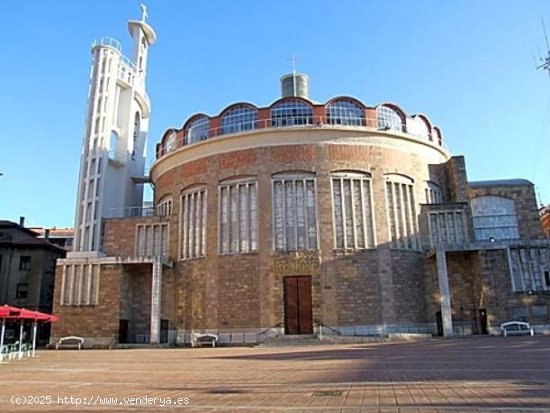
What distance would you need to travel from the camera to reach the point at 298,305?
27.0 m

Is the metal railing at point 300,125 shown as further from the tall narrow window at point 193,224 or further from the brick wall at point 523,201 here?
the brick wall at point 523,201

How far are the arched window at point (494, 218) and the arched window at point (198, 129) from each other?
1856 cm

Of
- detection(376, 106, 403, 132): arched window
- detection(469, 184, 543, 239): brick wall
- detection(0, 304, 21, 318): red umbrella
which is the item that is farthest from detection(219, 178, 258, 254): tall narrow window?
detection(469, 184, 543, 239): brick wall

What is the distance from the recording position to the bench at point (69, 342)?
26.6m

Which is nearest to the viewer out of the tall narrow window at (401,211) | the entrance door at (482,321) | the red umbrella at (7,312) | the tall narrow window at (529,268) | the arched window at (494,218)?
the red umbrella at (7,312)

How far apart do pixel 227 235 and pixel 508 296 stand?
16.2 m

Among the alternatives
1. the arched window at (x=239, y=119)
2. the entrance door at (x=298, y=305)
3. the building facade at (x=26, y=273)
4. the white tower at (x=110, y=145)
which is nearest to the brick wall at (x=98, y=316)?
the white tower at (x=110, y=145)

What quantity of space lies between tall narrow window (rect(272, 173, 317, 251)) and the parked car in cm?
1084

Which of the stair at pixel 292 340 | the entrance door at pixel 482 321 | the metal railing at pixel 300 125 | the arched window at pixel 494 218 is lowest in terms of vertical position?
the stair at pixel 292 340

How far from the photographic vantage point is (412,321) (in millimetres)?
27078

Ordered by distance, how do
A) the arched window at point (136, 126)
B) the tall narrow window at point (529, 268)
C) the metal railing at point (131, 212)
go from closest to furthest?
the tall narrow window at point (529, 268) < the metal railing at point (131, 212) < the arched window at point (136, 126)

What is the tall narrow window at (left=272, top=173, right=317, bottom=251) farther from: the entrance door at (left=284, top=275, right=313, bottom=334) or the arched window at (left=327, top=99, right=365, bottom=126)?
the arched window at (left=327, top=99, right=365, bottom=126)

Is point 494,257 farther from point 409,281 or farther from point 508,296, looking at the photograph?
point 409,281

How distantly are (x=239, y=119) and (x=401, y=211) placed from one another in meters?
11.9
